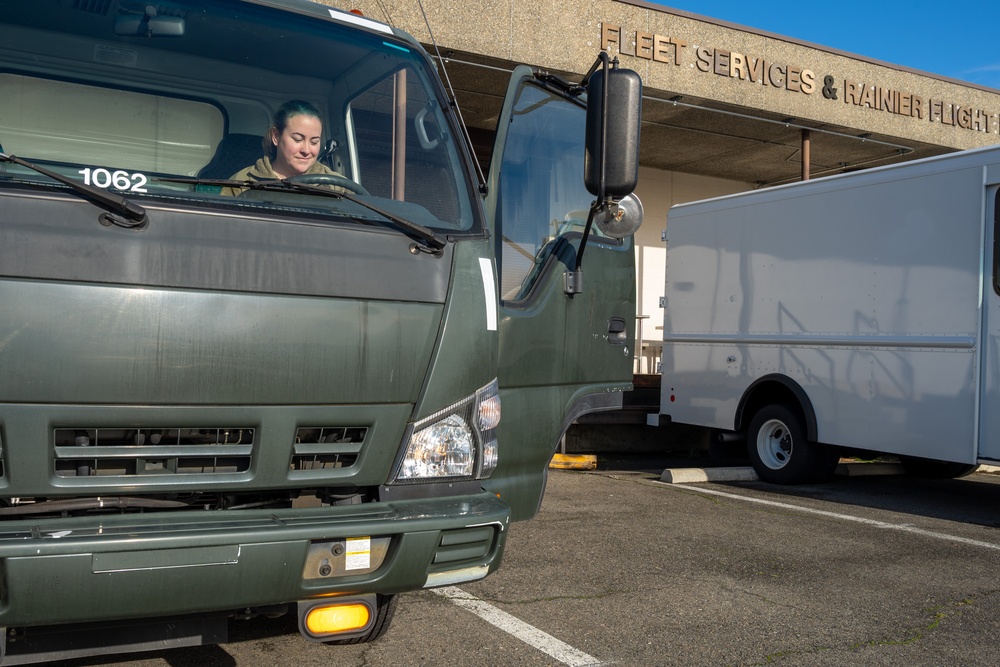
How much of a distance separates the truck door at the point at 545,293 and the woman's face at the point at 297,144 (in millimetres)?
750

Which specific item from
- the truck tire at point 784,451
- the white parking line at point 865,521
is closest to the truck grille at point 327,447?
the white parking line at point 865,521

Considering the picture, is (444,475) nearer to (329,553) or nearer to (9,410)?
(329,553)

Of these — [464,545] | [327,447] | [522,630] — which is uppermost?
[327,447]

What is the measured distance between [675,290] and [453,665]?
7604 millimetres

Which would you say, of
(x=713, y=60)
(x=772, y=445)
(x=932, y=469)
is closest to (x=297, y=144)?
(x=772, y=445)

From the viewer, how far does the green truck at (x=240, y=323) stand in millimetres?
2615

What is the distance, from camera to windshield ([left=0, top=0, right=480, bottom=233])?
10.2ft

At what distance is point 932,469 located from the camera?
9.78 metres

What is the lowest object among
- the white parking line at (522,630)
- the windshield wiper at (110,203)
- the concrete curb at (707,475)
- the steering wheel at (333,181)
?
the white parking line at (522,630)

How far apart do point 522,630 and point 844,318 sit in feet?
18.6

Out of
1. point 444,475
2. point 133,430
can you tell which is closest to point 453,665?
point 444,475

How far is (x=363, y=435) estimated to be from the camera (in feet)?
10.1

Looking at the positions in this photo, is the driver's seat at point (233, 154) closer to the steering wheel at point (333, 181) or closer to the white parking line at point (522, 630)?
the steering wheel at point (333, 181)

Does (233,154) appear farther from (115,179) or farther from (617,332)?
(617,332)
